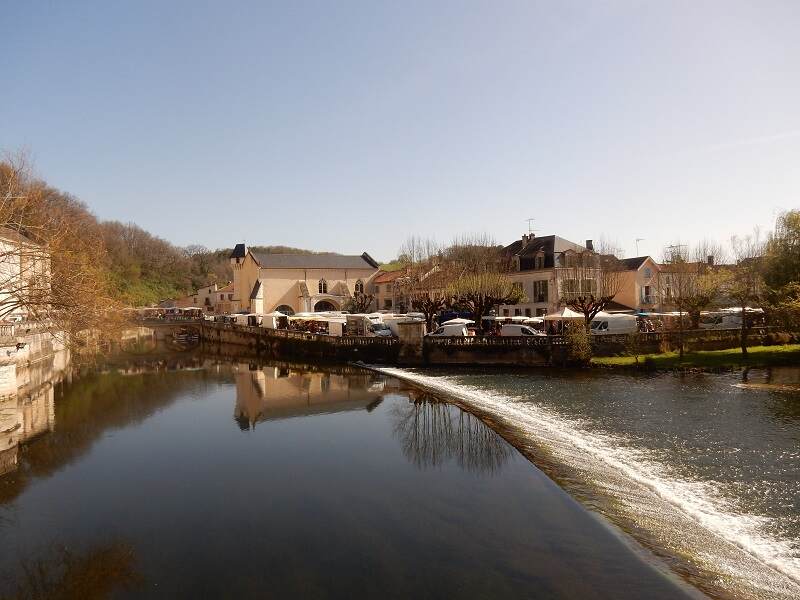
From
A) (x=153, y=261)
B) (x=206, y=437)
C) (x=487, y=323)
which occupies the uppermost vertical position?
(x=153, y=261)

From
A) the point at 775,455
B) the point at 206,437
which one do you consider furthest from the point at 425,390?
the point at 775,455

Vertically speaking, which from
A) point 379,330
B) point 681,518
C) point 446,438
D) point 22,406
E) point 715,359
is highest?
point 379,330

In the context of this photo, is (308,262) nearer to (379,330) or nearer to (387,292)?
→ (387,292)

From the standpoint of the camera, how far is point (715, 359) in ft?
97.3

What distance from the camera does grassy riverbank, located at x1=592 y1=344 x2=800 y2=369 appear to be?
94.3ft

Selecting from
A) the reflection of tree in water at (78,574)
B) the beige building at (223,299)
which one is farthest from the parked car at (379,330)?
the beige building at (223,299)

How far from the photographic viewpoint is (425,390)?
25.7 m

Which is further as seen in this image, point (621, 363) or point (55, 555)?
point (621, 363)

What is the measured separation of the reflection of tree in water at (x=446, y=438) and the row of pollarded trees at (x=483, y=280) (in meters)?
16.7

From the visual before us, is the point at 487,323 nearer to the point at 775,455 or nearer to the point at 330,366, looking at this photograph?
the point at 330,366

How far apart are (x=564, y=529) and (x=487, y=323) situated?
3329 centimetres

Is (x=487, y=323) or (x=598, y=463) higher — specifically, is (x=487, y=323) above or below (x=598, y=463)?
above

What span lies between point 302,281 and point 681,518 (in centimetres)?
5902

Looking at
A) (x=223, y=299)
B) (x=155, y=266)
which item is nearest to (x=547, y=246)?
(x=223, y=299)
